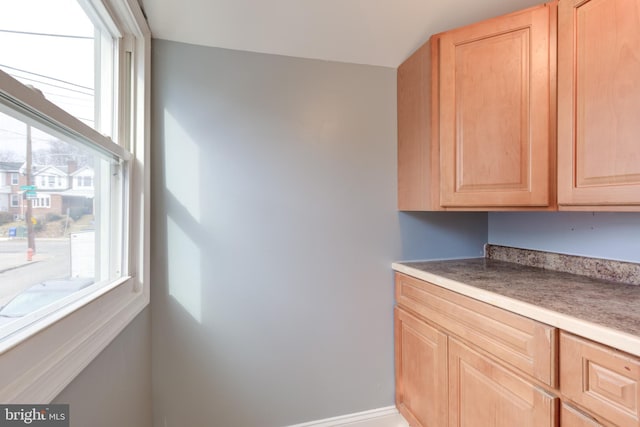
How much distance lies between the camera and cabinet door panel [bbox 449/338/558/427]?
85 cm

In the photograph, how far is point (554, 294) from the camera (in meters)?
0.99

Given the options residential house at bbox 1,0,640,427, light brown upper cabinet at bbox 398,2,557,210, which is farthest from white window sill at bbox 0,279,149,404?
light brown upper cabinet at bbox 398,2,557,210

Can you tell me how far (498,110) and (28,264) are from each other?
5.28ft

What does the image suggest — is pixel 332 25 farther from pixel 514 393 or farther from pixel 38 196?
pixel 514 393

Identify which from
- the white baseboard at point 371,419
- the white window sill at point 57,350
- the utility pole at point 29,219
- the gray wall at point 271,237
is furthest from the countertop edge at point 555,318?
the utility pole at point 29,219

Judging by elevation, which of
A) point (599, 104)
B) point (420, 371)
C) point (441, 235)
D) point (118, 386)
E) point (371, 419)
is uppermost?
point (599, 104)

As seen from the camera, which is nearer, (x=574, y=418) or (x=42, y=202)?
(x=42, y=202)

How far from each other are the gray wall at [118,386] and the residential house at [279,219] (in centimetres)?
3

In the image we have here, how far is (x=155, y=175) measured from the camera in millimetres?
1335

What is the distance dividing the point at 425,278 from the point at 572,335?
0.61m

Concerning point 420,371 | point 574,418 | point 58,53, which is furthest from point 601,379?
point 58,53

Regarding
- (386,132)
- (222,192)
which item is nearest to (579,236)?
(386,132)

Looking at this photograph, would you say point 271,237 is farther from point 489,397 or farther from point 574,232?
point 574,232

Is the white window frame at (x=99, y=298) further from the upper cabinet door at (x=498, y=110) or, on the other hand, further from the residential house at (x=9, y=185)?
the upper cabinet door at (x=498, y=110)
